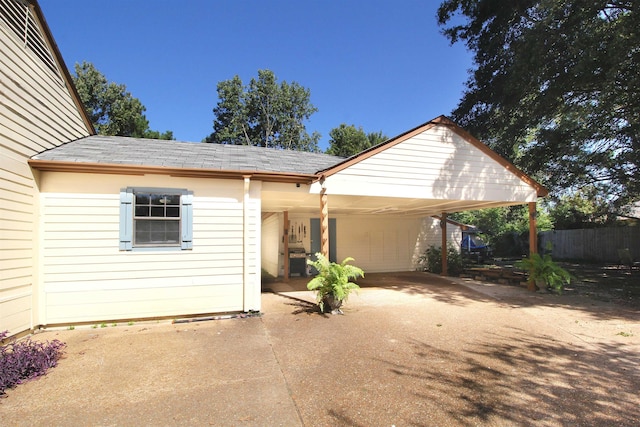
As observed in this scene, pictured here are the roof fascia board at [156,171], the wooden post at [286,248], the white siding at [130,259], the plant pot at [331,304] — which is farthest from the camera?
the wooden post at [286,248]

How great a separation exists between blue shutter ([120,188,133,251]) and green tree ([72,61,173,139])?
2308 centimetres

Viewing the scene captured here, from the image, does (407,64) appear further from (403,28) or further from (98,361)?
(98,361)

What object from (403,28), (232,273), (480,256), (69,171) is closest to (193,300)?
(232,273)

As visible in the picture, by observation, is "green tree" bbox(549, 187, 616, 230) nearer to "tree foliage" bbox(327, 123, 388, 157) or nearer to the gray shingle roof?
"tree foliage" bbox(327, 123, 388, 157)

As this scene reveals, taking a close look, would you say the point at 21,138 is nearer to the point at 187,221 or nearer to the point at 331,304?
the point at 187,221

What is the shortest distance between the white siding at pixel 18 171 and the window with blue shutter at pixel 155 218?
1.32 metres

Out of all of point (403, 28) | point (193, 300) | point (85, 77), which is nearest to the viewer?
point (193, 300)

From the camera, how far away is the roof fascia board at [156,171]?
18.0ft

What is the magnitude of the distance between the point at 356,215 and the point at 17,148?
1085 cm

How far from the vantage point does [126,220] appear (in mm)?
5863

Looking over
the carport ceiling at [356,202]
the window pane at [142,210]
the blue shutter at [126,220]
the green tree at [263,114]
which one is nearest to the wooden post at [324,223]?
the carport ceiling at [356,202]

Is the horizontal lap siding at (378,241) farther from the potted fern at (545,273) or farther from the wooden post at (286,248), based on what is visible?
the potted fern at (545,273)

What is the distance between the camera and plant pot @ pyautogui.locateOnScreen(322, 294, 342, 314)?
6617 millimetres

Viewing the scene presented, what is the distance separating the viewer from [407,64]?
15281 mm
